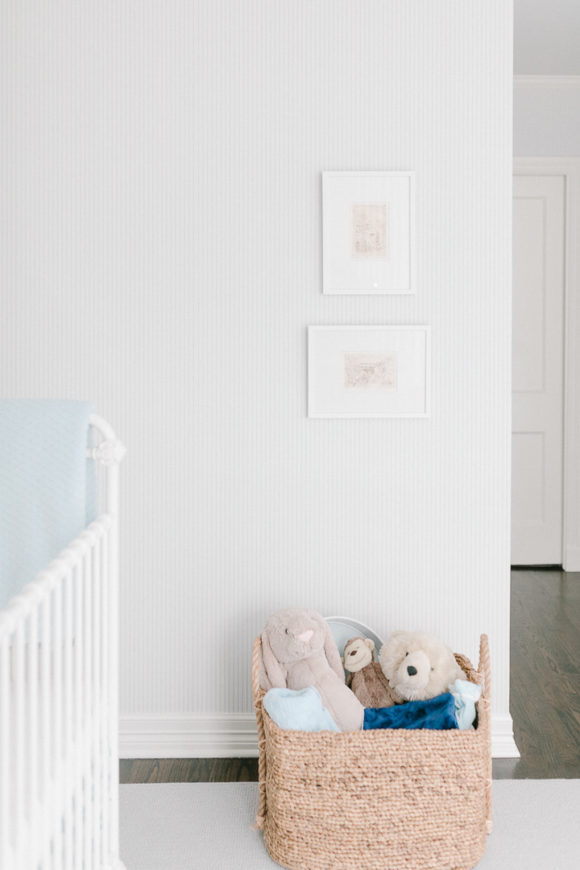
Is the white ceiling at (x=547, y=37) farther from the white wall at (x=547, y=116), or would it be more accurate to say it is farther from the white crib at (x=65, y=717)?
the white crib at (x=65, y=717)

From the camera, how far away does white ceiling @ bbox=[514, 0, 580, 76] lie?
10.7 ft

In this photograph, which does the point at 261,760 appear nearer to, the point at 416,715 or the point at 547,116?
the point at 416,715

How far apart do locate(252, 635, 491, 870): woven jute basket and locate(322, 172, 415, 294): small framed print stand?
1.17 metres

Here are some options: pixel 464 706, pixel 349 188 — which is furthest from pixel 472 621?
pixel 349 188

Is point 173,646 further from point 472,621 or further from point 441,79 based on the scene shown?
point 441,79

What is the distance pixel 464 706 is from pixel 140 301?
1.35 m

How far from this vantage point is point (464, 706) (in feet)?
5.89

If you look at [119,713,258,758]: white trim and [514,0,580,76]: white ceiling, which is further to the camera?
[514,0,580,76]: white ceiling

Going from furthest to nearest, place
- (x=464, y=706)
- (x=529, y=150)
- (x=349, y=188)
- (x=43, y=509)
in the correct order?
(x=529, y=150), (x=349, y=188), (x=464, y=706), (x=43, y=509)

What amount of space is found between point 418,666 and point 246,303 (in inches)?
41.9

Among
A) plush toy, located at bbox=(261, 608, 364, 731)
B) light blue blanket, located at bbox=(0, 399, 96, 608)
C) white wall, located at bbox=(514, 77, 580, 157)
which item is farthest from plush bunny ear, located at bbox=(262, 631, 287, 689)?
white wall, located at bbox=(514, 77, 580, 157)

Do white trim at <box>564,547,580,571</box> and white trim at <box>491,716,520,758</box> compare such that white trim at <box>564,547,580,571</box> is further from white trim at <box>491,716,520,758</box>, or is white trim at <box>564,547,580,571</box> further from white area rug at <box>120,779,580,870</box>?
white area rug at <box>120,779,580,870</box>

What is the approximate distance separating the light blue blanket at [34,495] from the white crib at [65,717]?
71 millimetres

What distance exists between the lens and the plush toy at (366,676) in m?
1.98
